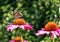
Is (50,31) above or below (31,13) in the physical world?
below

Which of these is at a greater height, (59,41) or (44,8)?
(44,8)

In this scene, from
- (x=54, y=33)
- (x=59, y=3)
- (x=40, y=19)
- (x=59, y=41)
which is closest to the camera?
(x=54, y=33)

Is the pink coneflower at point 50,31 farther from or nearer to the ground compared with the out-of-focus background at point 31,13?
nearer to the ground

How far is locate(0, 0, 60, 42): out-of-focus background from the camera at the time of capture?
324 cm

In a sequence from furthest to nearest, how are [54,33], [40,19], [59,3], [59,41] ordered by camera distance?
[40,19] → [59,3] → [59,41] → [54,33]

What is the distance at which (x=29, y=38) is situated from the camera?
10.9ft

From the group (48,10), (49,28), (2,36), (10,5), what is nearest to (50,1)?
(48,10)

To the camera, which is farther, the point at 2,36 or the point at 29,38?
the point at 2,36

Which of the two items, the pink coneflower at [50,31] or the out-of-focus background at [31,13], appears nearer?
the pink coneflower at [50,31]

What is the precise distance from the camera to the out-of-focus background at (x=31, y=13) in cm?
324

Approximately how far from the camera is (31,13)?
3432 millimetres

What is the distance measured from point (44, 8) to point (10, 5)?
0.45m

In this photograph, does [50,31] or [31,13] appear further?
[31,13]

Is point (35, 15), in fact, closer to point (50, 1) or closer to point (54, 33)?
point (50, 1)
